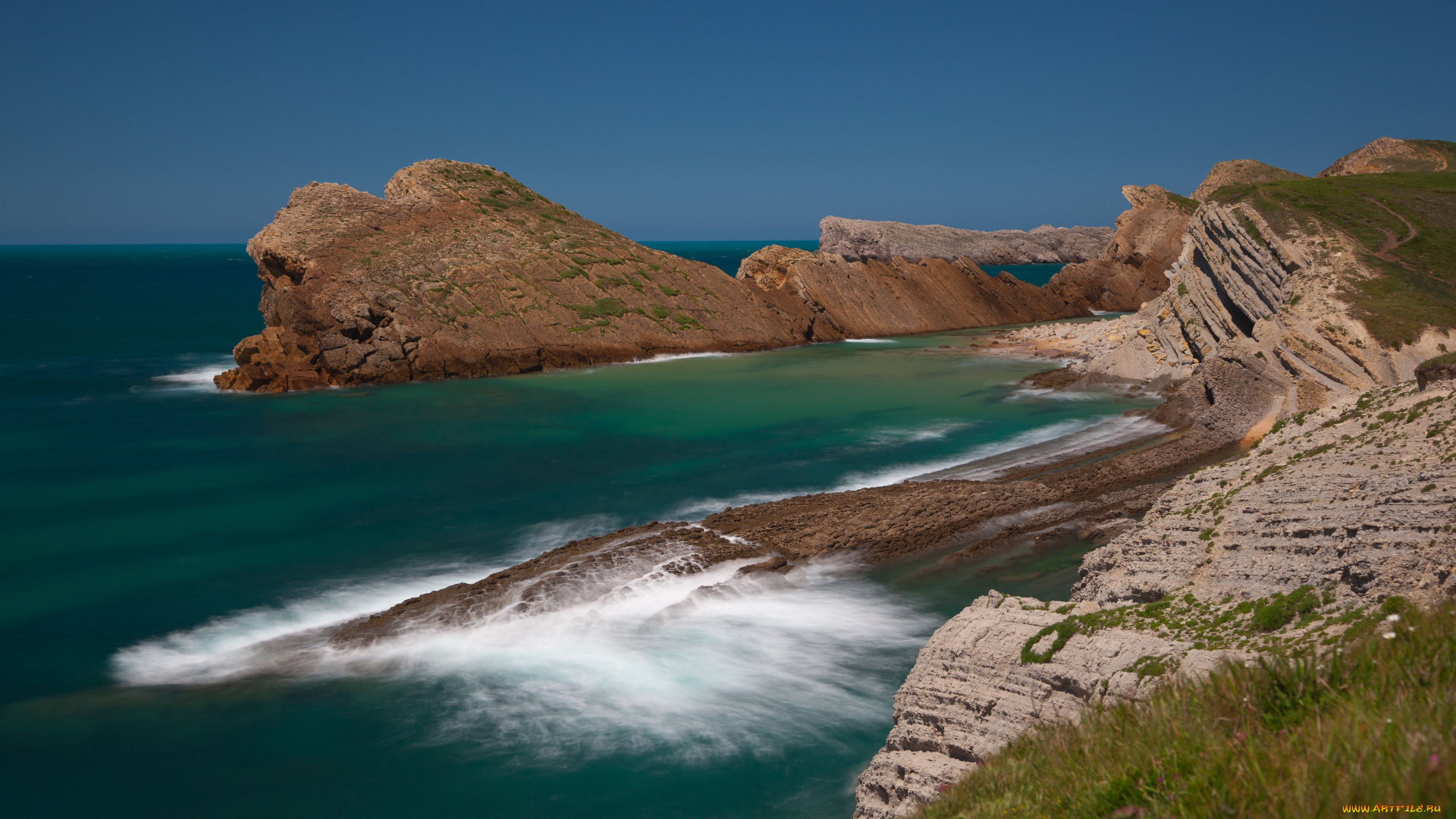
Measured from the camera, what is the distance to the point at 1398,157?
5497 centimetres

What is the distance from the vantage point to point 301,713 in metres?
9.02

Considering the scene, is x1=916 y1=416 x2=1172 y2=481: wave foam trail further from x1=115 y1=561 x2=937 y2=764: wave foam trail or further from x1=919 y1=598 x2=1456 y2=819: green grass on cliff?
x1=919 y1=598 x2=1456 y2=819: green grass on cliff

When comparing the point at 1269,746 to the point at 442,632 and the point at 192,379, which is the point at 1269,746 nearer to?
the point at 442,632

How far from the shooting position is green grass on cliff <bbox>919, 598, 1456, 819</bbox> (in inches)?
115

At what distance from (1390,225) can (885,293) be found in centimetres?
2521

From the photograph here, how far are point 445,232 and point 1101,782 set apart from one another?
122ft

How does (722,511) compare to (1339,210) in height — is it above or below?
below

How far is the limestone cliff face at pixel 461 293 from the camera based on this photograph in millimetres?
30234

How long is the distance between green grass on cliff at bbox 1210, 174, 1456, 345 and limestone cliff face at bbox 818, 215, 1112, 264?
89.1m

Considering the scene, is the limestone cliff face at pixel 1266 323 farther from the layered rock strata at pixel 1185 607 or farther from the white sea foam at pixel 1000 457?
the layered rock strata at pixel 1185 607

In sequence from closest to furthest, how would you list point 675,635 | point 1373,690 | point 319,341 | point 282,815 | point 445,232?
point 1373,690 < point 282,815 < point 675,635 < point 319,341 < point 445,232

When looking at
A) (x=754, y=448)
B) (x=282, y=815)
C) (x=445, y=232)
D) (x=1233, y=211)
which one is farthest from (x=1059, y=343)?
(x=282, y=815)

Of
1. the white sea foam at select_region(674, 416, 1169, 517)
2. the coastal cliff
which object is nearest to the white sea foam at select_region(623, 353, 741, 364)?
the white sea foam at select_region(674, 416, 1169, 517)

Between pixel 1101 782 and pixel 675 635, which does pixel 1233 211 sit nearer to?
pixel 675 635
